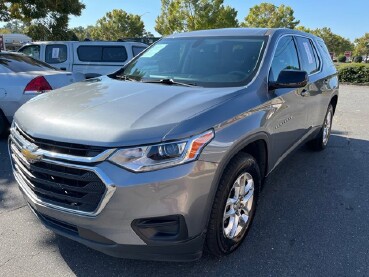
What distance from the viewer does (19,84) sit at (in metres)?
5.41

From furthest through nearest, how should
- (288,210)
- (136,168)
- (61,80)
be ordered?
(61,80) < (288,210) < (136,168)

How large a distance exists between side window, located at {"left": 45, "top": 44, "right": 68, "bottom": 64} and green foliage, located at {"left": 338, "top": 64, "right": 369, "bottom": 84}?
48.3 feet

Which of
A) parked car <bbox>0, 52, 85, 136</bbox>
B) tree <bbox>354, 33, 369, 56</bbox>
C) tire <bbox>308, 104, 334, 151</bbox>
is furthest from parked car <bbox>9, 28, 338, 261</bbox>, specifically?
tree <bbox>354, 33, 369, 56</bbox>

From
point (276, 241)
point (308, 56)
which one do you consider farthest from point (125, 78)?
point (308, 56)

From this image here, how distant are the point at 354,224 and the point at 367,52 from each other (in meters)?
94.7

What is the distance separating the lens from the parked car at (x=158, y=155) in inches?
80.9

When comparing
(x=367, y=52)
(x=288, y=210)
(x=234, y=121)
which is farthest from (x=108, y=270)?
(x=367, y=52)

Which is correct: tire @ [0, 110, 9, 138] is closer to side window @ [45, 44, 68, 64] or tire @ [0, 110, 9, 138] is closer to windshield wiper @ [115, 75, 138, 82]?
windshield wiper @ [115, 75, 138, 82]

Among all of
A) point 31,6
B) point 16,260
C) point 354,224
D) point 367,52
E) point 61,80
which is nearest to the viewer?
point 16,260

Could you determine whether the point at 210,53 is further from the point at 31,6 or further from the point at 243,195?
the point at 31,6

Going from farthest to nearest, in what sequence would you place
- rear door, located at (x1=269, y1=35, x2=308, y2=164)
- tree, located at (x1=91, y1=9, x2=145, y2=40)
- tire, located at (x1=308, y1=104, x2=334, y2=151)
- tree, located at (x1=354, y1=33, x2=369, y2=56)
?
1. tree, located at (x1=354, y1=33, x2=369, y2=56)
2. tree, located at (x1=91, y1=9, x2=145, y2=40)
3. tire, located at (x1=308, y1=104, x2=334, y2=151)
4. rear door, located at (x1=269, y1=35, x2=308, y2=164)

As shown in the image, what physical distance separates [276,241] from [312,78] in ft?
7.33

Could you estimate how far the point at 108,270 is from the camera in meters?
2.55

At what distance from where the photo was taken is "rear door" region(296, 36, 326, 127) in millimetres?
4156
